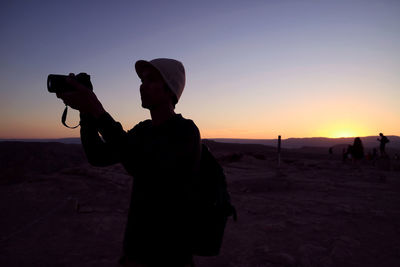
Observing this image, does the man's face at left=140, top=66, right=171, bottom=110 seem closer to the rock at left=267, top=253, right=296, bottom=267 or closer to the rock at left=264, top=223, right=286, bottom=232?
the rock at left=267, top=253, right=296, bottom=267

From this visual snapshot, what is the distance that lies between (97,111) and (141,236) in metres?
0.58

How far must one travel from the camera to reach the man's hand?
1057mm

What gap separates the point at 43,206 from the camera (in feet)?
19.5

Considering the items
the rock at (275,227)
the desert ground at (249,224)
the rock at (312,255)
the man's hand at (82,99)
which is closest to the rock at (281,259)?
the desert ground at (249,224)

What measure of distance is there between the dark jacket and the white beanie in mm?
238

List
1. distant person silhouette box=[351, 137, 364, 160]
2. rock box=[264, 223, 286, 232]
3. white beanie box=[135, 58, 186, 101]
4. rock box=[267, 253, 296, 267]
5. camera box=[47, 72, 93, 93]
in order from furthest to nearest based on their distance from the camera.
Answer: distant person silhouette box=[351, 137, 364, 160]
rock box=[264, 223, 286, 232]
rock box=[267, 253, 296, 267]
white beanie box=[135, 58, 186, 101]
camera box=[47, 72, 93, 93]

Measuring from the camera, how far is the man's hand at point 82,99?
1.06 meters

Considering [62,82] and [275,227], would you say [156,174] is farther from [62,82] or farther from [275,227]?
[275,227]

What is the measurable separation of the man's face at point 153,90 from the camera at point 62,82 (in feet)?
0.94

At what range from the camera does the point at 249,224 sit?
186 inches

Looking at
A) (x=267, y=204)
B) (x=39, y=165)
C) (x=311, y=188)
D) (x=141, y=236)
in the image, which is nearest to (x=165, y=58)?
(x=141, y=236)

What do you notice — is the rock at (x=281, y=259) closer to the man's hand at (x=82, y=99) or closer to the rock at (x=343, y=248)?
the rock at (x=343, y=248)

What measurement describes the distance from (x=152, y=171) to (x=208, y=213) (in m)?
0.34

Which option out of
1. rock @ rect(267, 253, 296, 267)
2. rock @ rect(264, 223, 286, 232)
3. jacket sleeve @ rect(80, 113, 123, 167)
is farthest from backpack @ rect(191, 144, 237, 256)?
rock @ rect(264, 223, 286, 232)
